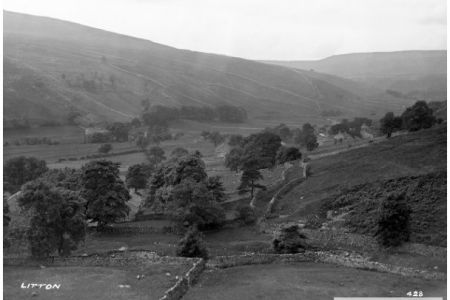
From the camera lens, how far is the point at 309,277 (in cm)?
2177

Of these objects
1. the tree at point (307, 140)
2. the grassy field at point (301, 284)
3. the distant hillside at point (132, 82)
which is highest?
the distant hillside at point (132, 82)

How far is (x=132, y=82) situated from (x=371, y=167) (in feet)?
355

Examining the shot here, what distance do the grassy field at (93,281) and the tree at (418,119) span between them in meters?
36.6

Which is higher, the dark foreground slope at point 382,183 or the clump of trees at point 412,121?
the clump of trees at point 412,121

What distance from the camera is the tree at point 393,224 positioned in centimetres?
2742

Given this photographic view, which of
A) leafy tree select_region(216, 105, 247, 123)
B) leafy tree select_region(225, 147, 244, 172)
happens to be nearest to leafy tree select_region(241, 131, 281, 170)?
leafy tree select_region(225, 147, 244, 172)

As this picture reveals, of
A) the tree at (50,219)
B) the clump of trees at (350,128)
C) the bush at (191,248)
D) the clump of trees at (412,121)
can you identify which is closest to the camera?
the tree at (50,219)

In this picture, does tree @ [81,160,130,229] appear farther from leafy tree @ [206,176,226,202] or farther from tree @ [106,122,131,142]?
tree @ [106,122,131,142]

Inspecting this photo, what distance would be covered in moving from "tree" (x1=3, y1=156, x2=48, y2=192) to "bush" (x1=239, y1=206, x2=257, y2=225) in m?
25.1

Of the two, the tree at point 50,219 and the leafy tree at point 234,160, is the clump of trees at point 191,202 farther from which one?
the leafy tree at point 234,160

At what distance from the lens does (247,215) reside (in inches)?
1468

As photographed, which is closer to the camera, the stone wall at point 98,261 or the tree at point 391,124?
the stone wall at point 98,261

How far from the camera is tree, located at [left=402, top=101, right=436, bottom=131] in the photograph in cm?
5131

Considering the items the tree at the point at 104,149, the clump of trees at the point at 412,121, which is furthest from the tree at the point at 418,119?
the tree at the point at 104,149
